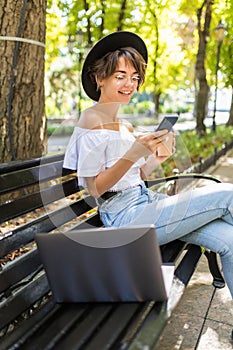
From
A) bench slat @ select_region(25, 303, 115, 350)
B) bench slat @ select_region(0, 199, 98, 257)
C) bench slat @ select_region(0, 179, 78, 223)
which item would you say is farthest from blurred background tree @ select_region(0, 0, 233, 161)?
bench slat @ select_region(25, 303, 115, 350)

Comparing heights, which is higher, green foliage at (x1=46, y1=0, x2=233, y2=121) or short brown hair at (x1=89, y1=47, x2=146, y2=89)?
green foliage at (x1=46, y1=0, x2=233, y2=121)

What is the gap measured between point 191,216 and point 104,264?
26.9 inches

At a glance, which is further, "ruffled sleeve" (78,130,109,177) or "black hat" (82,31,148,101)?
"black hat" (82,31,148,101)

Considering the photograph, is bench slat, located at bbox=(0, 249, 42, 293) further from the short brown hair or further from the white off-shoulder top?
the short brown hair

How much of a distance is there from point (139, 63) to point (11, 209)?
104 centimetres

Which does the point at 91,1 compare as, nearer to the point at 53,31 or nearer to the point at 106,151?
the point at 53,31

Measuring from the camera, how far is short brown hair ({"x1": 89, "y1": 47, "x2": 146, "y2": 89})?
→ 2.33m

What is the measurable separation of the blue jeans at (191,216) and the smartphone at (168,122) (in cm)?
41

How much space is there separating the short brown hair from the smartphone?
0.39m

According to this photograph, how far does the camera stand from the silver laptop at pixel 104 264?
1.66 meters

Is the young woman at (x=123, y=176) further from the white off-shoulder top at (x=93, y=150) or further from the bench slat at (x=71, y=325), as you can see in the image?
the bench slat at (x=71, y=325)

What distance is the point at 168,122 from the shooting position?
2156mm

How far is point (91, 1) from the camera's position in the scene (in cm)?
1018

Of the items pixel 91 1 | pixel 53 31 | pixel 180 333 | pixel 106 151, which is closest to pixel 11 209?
pixel 106 151
